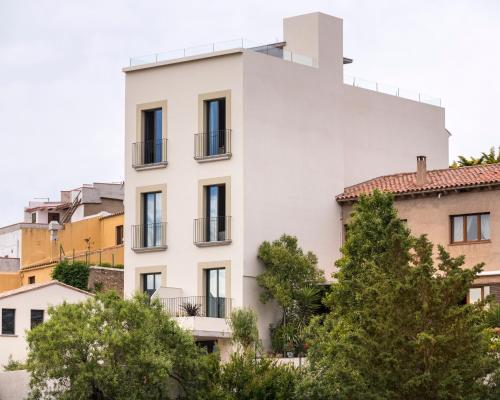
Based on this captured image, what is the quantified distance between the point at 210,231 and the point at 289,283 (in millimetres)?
3817

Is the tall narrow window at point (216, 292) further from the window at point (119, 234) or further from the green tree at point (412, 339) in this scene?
the window at point (119, 234)

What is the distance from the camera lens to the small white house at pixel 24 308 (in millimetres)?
70312

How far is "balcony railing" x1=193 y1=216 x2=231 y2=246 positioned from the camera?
63781 mm

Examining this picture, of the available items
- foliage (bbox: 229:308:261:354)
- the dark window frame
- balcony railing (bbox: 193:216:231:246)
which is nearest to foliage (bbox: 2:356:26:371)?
foliage (bbox: 229:308:261:354)

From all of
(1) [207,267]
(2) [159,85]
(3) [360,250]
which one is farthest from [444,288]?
(2) [159,85]

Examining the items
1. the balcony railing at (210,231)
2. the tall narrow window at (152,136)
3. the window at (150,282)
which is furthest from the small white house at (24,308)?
the balcony railing at (210,231)

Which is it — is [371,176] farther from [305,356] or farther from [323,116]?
[305,356]

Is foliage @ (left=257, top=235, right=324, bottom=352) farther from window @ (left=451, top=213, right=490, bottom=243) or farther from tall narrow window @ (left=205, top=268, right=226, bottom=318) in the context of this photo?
window @ (left=451, top=213, right=490, bottom=243)

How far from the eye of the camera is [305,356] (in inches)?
2281

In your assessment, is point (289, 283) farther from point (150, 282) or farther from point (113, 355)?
point (113, 355)

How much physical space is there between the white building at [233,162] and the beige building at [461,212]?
3.60 meters

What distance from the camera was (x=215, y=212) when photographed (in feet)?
211

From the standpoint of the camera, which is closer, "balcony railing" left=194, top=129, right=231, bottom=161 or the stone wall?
"balcony railing" left=194, top=129, right=231, bottom=161

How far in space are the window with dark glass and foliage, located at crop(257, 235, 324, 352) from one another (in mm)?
1766
